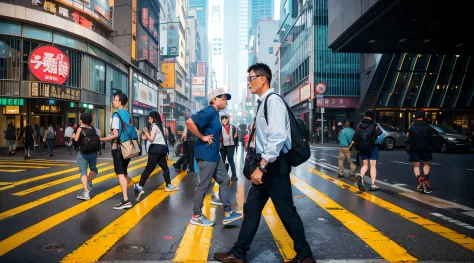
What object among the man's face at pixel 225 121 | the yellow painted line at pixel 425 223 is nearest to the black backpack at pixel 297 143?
the yellow painted line at pixel 425 223

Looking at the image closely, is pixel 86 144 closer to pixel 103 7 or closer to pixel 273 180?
pixel 273 180

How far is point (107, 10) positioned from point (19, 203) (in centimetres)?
2962

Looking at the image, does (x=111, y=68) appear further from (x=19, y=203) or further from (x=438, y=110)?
(x=438, y=110)

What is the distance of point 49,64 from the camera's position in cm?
2169

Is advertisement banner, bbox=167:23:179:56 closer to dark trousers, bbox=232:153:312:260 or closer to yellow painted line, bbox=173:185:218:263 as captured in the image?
yellow painted line, bbox=173:185:218:263

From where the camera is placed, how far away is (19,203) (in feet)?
20.1

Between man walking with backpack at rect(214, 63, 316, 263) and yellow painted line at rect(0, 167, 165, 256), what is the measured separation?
99.7 inches

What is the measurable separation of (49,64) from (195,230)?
21.9 meters

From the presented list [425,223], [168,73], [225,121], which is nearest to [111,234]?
[425,223]

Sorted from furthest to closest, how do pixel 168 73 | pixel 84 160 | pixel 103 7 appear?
1. pixel 168 73
2. pixel 103 7
3. pixel 84 160

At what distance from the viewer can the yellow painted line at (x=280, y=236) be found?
355 centimetres

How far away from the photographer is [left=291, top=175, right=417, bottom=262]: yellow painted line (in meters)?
3.51

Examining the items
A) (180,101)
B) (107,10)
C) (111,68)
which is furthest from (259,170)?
(180,101)

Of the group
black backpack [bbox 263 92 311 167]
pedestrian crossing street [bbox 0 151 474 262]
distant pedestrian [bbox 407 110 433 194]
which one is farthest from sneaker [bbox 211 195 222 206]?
distant pedestrian [bbox 407 110 433 194]
